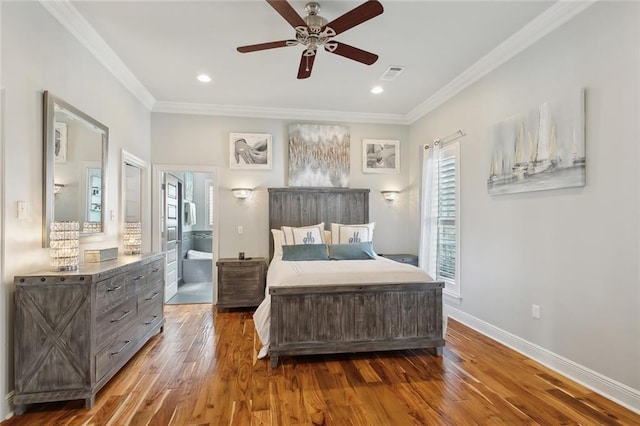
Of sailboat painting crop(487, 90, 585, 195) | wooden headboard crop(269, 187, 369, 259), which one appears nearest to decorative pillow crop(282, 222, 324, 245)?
wooden headboard crop(269, 187, 369, 259)

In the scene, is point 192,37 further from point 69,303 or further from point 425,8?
point 69,303

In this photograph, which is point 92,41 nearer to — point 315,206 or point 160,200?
point 160,200

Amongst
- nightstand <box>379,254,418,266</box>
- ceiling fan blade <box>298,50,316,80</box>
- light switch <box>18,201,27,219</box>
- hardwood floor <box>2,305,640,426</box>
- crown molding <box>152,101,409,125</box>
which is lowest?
hardwood floor <box>2,305,640,426</box>

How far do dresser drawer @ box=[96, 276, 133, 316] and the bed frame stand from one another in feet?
3.96

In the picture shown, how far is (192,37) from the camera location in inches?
123

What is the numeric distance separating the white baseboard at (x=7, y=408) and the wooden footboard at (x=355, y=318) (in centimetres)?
174

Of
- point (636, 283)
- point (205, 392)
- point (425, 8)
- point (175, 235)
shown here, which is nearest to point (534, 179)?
point (636, 283)

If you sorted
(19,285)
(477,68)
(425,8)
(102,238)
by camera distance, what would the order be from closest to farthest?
(19,285)
(425,8)
(102,238)
(477,68)

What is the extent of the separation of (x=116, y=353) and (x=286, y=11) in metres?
2.88

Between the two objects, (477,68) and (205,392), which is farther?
A: (477,68)

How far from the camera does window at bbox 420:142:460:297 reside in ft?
14.1

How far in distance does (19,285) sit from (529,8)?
14.0 feet

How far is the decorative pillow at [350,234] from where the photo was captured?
468 cm

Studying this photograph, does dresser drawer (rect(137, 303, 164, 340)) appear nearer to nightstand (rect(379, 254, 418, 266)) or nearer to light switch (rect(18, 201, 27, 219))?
light switch (rect(18, 201, 27, 219))
